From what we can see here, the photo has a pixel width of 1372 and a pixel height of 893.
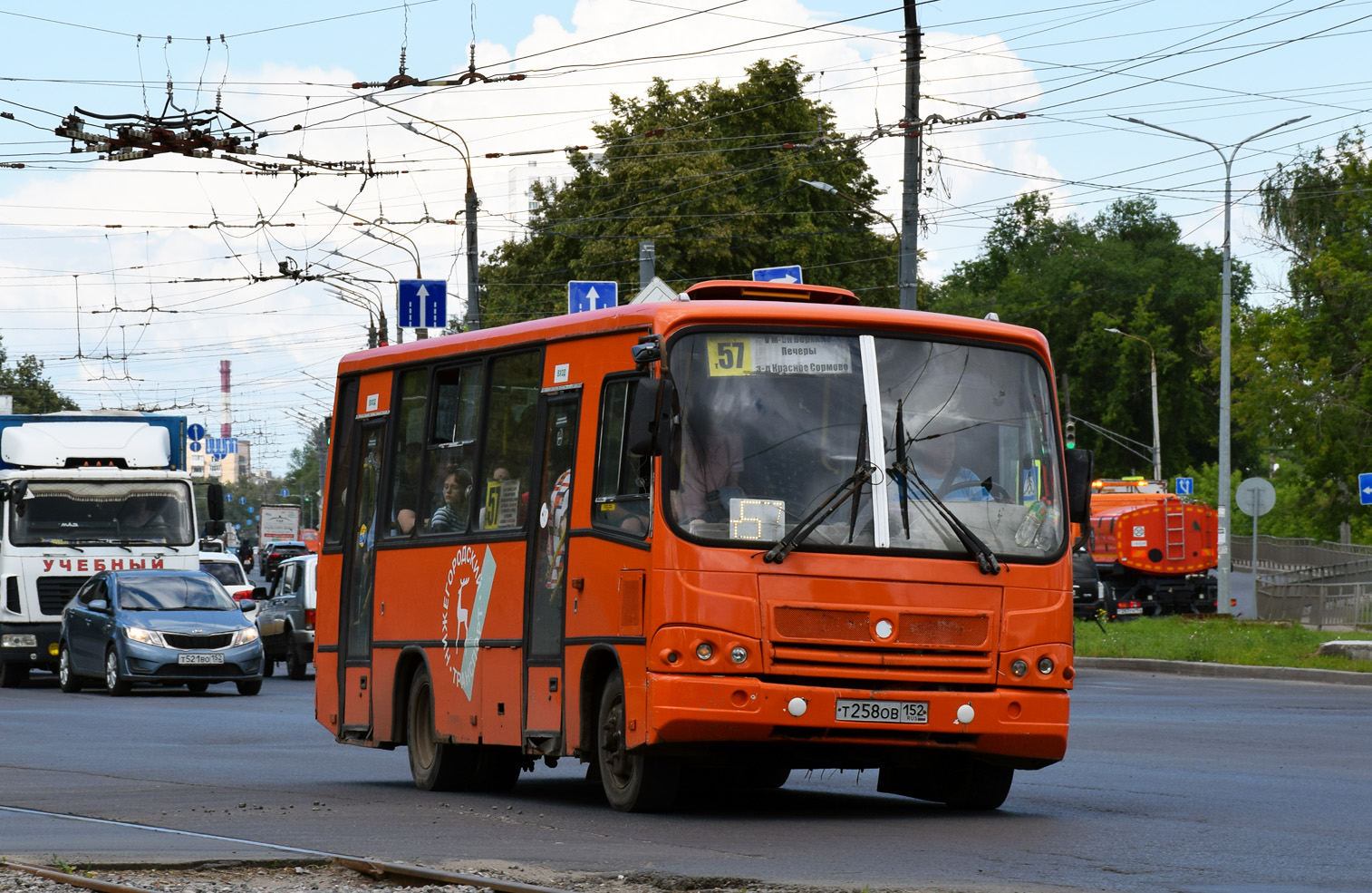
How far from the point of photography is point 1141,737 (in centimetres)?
1944

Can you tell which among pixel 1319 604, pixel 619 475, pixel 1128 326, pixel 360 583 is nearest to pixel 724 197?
pixel 1319 604

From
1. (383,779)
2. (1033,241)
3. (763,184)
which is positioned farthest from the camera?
(1033,241)

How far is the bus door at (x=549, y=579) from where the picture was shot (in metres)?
12.8

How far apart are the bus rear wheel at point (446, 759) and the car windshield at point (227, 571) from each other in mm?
28167

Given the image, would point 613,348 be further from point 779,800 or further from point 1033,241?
point 1033,241

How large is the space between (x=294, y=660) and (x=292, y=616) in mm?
763

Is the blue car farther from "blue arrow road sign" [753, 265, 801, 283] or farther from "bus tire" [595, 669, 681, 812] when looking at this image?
"bus tire" [595, 669, 681, 812]

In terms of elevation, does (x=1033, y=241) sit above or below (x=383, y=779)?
above

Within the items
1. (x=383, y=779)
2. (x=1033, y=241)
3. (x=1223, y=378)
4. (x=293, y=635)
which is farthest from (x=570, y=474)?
(x=1033, y=241)

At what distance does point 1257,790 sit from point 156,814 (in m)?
6.66

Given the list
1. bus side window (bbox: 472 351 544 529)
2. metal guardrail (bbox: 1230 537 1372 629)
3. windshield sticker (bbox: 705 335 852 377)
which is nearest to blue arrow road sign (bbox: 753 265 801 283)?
bus side window (bbox: 472 351 544 529)

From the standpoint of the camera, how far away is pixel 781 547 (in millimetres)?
11617

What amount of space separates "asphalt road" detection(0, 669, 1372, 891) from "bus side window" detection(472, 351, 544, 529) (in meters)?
1.76

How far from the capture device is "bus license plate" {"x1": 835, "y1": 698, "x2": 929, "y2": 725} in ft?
38.0
